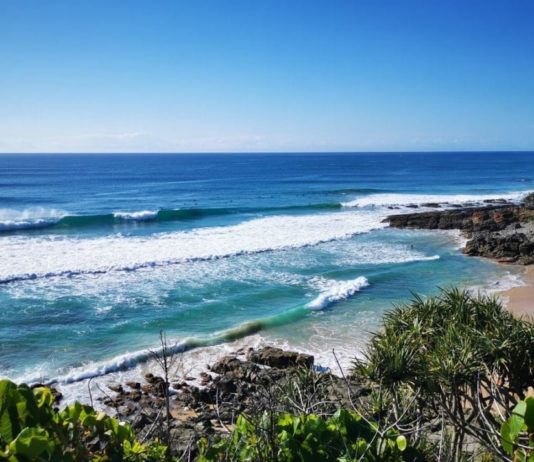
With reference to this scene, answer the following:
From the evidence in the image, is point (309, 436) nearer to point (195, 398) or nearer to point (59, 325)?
point (195, 398)

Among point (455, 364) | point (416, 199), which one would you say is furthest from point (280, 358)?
point (416, 199)

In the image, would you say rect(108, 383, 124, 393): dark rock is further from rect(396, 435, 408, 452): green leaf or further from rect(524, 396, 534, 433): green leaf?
rect(524, 396, 534, 433): green leaf

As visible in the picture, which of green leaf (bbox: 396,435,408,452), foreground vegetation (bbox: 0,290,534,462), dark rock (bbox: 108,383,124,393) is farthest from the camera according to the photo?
dark rock (bbox: 108,383,124,393)

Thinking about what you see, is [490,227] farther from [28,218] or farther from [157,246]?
[28,218]

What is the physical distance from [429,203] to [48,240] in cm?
3251

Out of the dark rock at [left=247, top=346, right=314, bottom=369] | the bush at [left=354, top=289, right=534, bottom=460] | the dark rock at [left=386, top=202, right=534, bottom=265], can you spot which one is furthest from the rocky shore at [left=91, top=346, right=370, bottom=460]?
the dark rock at [left=386, top=202, right=534, bottom=265]

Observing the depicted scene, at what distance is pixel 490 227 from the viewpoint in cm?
3316

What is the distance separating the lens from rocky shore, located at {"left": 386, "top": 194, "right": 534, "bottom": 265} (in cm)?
2589

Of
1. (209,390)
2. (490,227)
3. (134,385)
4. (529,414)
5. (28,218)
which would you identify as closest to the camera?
(529,414)

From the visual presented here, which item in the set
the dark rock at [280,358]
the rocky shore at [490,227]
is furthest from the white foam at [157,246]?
the dark rock at [280,358]

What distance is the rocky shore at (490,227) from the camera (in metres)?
25.9

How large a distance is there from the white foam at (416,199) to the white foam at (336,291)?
88.2ft

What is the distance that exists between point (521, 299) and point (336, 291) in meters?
6.87

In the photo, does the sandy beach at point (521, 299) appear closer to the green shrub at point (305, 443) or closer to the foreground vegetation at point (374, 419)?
the foreground vegetation at point (374, 419)
